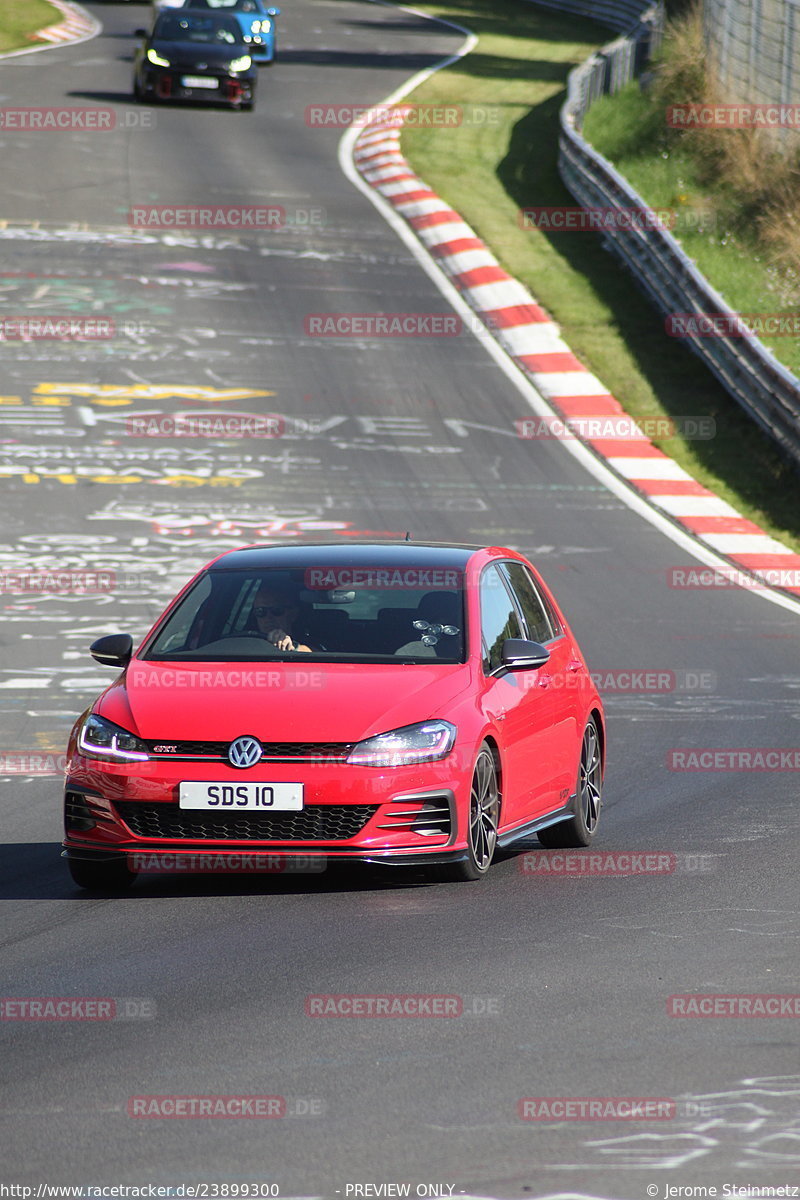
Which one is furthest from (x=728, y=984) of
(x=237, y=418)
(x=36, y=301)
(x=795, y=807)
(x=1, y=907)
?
(x=36, y=301)

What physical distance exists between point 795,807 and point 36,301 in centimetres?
1687

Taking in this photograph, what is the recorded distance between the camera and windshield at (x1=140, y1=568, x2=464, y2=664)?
8883 mm

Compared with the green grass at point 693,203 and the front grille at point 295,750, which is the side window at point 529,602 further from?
the green grass at point 693,203

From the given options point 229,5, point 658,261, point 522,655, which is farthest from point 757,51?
point 522,655

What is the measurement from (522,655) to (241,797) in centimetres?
A: 153

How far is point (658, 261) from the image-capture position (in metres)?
25.4

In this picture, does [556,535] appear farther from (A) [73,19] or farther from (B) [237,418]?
(A) [73,19]

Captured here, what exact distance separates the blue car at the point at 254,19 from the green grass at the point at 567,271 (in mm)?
4019

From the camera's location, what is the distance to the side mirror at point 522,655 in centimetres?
877

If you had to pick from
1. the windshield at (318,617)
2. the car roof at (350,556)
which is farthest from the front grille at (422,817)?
the car roof at (350,556)

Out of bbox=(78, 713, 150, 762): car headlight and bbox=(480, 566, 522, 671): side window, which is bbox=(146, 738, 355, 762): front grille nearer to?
bbox=(78, 713, 150, 762): car headlight

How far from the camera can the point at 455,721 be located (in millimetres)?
8273

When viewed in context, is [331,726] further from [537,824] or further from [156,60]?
[156,60]

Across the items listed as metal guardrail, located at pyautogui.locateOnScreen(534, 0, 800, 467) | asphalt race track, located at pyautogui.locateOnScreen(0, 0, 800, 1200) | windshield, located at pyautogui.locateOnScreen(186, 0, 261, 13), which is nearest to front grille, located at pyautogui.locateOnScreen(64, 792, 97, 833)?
asphalt race track, located at pyautogui.locateOnScreen(0, 0, 800, 1200)
